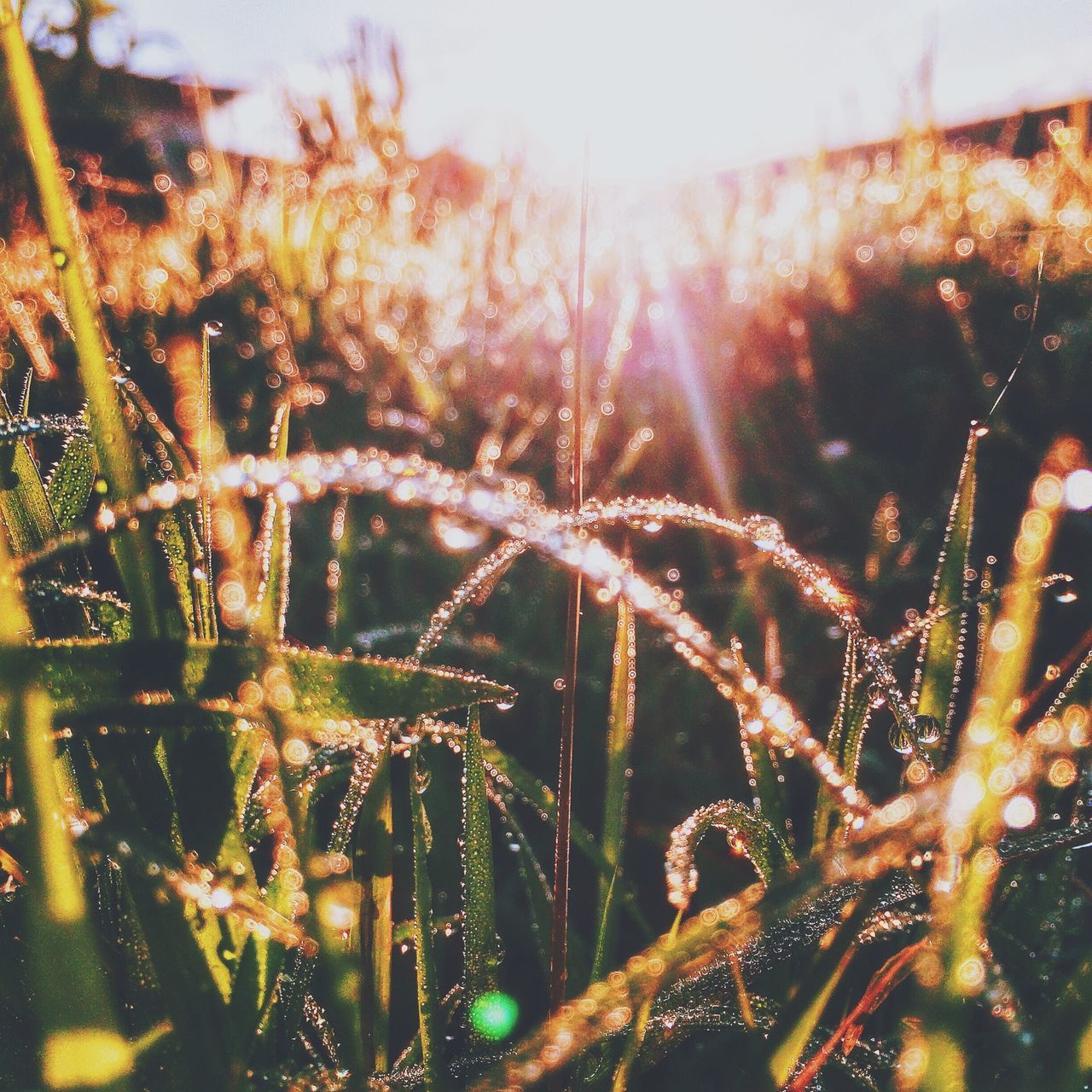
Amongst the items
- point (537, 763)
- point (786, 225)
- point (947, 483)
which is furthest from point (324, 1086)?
point (786, 225)

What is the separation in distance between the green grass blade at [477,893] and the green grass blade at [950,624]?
Answer: 341 millimetres

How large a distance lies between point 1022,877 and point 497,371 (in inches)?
67.6

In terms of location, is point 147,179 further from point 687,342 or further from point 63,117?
point 687,342

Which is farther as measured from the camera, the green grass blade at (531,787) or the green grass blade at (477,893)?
the green grass blade at (531,787)

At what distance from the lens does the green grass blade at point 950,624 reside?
2.07 feet

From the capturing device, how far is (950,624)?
2.10 feet

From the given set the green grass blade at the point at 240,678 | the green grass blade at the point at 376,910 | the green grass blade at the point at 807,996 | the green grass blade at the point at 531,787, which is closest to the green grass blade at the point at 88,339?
the green grass blade at the point at 240,678

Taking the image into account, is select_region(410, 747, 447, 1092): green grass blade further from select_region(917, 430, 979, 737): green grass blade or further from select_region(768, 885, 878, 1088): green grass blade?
select_region(917, 430, 979, 737): green grass blade

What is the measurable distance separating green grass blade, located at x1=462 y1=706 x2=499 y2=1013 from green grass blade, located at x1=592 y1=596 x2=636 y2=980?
0.25ft

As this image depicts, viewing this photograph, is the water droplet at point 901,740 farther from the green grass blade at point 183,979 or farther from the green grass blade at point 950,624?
the green grass blade at point 183,979

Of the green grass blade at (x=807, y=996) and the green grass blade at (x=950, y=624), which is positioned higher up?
the green grass blade at (x=950, y=624)

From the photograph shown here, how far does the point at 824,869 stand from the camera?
34 centimetres

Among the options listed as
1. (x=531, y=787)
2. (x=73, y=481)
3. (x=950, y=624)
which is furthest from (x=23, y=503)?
(x=950, y=624)

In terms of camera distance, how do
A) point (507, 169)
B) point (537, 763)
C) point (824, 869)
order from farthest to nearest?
point (507, 169) < point (537, 763) < point (824, 869)
